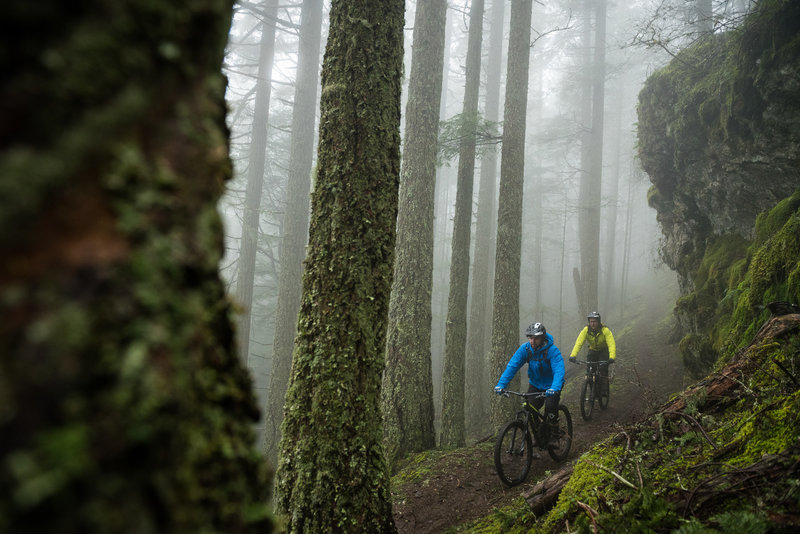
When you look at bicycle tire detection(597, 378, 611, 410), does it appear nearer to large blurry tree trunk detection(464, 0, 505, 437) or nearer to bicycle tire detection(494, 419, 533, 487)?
large blurry tree trunk detection(464, 0, 505, 437)

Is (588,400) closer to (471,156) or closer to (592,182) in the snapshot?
(471,156)

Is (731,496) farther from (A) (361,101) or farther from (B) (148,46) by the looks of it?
(A) (361,101)

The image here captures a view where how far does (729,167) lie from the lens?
10.0 m

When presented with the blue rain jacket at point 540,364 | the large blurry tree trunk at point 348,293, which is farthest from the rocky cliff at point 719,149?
the large blurry tree trunk at point 348,293

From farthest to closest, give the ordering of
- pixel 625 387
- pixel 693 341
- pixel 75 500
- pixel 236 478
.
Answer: pixel 625 387
pixel 693 341
pixel 236 478
pixel 75 500

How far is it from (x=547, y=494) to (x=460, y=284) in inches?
246

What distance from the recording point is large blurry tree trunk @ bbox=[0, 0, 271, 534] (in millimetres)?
470

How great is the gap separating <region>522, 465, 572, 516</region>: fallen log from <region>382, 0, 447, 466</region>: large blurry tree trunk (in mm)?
3551

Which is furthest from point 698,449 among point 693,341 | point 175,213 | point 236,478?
point 693,341

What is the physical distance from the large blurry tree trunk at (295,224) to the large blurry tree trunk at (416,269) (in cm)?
529

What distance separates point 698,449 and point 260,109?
730 inches

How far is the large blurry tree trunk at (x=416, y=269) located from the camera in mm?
7508

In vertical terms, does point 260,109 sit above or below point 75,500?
above

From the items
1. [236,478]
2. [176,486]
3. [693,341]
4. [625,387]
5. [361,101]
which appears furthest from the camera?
[625,387]
